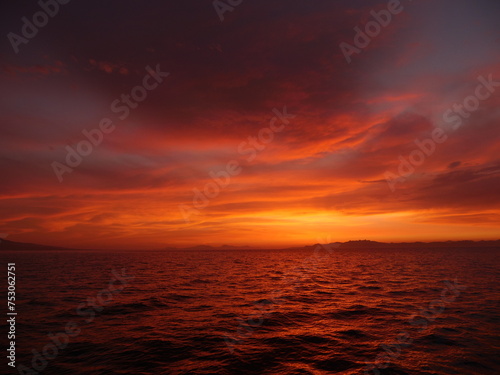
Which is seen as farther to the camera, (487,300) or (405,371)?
(487,300)

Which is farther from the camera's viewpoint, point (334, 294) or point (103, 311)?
point (334, 294)

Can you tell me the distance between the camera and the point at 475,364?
1110 cm

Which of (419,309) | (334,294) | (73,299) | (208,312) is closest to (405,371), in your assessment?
(419,309)

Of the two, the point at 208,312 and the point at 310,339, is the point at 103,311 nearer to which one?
the point at 208,312

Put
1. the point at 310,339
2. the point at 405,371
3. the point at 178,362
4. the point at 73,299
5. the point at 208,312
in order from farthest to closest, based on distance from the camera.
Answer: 1. the point at 73,299
2. the point at 208,312
3. the point at 310,339
4. the point at 178,362
5. the point at 405,371

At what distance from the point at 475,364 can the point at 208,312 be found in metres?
15.1

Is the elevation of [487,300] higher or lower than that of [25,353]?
lower

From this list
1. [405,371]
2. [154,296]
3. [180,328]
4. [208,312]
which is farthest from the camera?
[154,296]

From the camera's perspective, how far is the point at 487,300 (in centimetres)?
2247

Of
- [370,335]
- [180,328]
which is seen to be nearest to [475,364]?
[370,335]

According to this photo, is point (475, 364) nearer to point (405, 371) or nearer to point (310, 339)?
point (405, 371)

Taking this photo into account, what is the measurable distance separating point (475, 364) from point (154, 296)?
23.1 m

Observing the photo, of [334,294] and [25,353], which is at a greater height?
[25,353]

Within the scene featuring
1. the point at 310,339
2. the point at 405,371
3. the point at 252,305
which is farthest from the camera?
the point at 252,305
